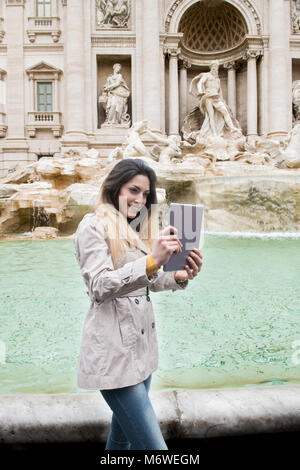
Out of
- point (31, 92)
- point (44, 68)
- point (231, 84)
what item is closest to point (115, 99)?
point (44, 68)

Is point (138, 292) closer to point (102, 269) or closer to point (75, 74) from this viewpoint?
point (102, 269)

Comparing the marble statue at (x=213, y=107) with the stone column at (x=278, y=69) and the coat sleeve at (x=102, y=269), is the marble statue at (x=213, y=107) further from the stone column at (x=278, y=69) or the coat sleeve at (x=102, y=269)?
the coat sleeve at (x=102, y=269)

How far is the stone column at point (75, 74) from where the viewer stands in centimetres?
1789

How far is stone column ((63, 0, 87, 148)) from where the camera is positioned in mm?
17891

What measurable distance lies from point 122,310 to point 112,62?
20021 millimetres

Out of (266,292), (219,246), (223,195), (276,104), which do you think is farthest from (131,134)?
(266,292)

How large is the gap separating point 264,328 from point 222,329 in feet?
1.07

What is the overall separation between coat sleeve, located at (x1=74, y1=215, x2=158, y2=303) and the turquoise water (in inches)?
44.8

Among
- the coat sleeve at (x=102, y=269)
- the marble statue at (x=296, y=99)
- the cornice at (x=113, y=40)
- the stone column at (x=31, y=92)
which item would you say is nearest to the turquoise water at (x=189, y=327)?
the coat sleeve at (x=102, y=269)

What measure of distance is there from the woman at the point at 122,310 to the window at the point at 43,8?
68.8ft

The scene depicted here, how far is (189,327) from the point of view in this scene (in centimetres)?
313

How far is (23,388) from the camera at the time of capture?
218cm

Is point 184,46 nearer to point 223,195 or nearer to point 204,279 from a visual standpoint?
point 223,195

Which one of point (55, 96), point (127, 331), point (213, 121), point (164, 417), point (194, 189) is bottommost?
point (164, 417)
